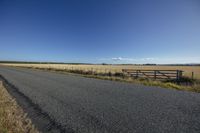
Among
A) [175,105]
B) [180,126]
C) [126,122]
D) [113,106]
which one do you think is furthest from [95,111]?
[175,105]

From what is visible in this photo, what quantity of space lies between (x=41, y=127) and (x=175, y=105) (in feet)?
17.9

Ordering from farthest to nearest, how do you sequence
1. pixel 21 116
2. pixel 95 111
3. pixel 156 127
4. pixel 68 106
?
pixel 68 106
pixel 95 111
pixel 21 116
pixel 156 127

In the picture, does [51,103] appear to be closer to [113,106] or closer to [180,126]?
[113,106]

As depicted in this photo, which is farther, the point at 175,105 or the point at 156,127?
the point at 175,105

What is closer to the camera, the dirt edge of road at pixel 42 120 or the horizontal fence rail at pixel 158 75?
the dirt edge of road at pixel 42 120

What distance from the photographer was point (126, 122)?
518cm

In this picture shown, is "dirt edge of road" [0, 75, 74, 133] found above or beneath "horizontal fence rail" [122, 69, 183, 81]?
beneath

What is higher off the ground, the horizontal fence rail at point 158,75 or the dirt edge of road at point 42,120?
the horizontal fence rail at point 158,75

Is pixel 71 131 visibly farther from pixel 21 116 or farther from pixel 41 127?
pixel 21 116

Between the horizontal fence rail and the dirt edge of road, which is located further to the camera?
the horizontal fence rail

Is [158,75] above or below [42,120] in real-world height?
above

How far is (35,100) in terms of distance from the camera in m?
8.04

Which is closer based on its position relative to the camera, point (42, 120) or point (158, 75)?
point (42, 120)

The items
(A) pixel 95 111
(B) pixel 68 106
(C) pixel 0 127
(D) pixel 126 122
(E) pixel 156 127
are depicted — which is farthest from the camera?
(B) pixel 68 106
